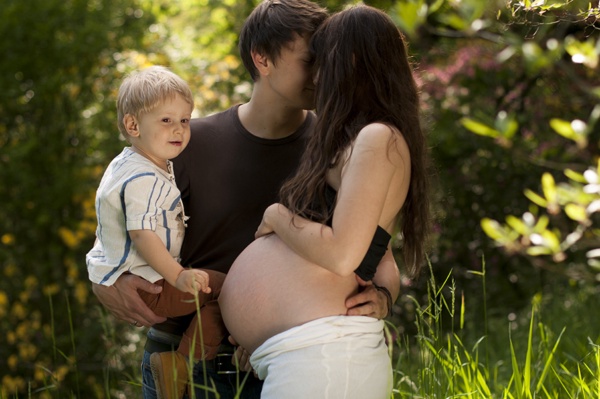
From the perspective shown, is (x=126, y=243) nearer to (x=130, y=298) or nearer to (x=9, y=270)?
(x=130, y=298)

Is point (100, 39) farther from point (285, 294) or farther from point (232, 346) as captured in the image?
point (285, 294)

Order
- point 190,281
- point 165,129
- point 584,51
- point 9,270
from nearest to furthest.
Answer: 1. point 584,51
2. point 190,281
3. point 165,129
4. point 9,270

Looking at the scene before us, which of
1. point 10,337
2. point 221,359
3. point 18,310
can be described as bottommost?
point 10,337

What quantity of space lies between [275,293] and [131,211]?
0.50m

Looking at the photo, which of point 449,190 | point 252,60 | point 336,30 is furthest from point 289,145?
point 449,190

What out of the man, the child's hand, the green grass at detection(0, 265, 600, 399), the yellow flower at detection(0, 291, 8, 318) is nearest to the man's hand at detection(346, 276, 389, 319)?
the green grass at detection(0, 265, 600, 399)

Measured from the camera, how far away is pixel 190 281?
2.53m

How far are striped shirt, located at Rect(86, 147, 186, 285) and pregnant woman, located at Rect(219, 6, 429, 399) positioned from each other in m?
0.27

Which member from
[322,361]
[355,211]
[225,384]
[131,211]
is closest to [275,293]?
[322,361]

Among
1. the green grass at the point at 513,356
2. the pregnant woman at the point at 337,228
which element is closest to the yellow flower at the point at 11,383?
the green grass at the point at 513,356

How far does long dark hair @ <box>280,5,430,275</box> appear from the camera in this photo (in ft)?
7.82

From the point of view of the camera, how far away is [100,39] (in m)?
6.15

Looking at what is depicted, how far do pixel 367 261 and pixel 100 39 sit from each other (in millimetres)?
4196

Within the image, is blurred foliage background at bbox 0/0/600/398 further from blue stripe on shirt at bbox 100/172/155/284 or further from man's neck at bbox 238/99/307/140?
blue stripe on shirt at bbox 100/172/155/284
